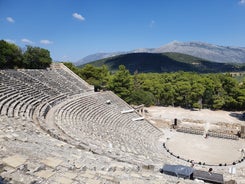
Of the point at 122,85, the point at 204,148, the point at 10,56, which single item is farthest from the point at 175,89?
the point at 10,56

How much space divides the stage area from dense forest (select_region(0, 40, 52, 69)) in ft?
72.4

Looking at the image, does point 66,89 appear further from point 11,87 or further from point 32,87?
point 11,87

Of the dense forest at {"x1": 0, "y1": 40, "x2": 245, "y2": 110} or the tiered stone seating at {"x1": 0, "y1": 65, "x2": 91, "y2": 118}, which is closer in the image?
the tiered stone seating at {"x1": 0, "y1": 65, "x2": 91, "y2": 118}

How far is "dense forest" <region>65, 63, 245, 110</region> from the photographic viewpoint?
1583 inches

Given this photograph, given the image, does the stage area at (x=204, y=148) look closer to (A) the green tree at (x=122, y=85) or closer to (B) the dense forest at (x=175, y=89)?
(A) the green tree at (x=122, y=85)

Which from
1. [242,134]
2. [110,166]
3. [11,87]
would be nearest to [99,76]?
[11,87]

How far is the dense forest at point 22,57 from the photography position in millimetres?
30075

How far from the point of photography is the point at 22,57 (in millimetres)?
33125

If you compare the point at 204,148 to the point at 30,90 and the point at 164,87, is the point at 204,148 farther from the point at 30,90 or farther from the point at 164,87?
the point at 164,87

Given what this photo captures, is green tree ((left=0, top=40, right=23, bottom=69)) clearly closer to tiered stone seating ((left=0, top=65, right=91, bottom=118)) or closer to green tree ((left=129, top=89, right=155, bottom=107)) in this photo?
tiered stone seating ((left=0, top=65, right=91, bottom=118))

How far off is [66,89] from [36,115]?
1262 centimetres

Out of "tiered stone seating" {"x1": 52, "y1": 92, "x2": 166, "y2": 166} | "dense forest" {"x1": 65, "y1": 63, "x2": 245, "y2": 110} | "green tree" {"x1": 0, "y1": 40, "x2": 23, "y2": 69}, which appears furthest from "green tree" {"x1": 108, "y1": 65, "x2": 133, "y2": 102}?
"green tree" {"x1": 0, "y1": 40, "x2": 23, "y2": 69}

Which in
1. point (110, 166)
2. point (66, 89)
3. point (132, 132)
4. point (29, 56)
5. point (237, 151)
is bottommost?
point (237, 151)

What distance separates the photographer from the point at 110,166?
827cm
